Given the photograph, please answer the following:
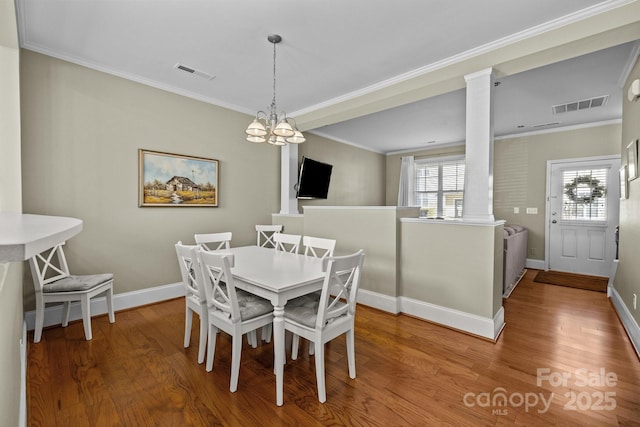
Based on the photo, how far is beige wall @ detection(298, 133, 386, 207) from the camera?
560 cm

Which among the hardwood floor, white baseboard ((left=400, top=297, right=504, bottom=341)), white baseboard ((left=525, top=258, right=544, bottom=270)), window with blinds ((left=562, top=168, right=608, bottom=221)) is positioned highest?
window with blinds ((left=562, top=168, right=608, bottom=221))

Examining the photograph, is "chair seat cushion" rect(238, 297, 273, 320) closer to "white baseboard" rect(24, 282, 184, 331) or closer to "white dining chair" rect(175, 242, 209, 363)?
"white dining chair" rect(175, 242, 209, 363)

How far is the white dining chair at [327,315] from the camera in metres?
1.79

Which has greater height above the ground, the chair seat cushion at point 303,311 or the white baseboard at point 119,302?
the chair seat cushion at point 303,311

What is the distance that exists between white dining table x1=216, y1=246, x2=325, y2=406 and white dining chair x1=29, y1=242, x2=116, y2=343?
1.34 meters

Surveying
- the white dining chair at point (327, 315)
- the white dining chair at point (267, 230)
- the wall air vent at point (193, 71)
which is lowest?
the white dining chair at point (327, 315)

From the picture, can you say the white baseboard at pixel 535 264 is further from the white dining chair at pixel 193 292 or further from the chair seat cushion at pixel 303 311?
the white dining chair at pixel 193 292

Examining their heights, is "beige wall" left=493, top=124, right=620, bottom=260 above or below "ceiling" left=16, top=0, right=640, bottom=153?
below

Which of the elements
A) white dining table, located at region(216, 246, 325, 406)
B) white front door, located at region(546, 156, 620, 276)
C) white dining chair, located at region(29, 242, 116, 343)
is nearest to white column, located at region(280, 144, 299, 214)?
white dining table, located at region(216, 246, 325, 406)

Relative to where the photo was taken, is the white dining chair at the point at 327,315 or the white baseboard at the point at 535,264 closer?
the white dining chair at the point at 327,315

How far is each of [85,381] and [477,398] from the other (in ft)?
8.72

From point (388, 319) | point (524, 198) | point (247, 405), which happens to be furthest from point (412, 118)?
point (247, 405)

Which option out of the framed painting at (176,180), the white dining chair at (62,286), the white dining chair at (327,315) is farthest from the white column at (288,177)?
the white dining chair at (327,315)

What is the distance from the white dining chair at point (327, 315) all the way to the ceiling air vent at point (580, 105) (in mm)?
4255
